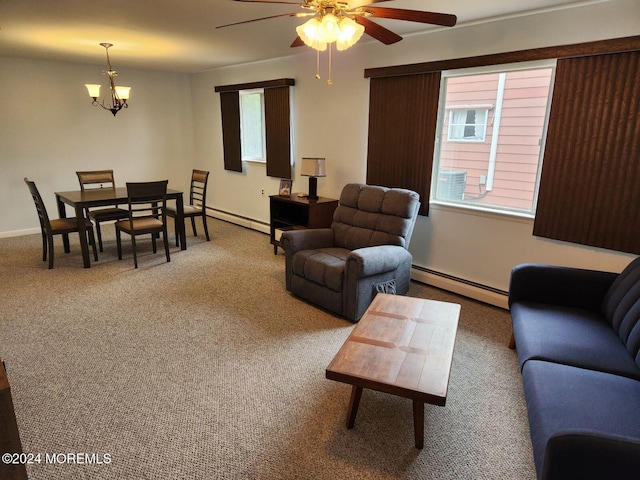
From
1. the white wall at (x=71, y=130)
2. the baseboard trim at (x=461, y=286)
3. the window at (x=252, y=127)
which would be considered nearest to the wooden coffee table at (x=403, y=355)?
the baseboard trim at (x=461, y=286)

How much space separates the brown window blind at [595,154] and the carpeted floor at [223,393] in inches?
38.3

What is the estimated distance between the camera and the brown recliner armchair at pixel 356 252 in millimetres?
3102

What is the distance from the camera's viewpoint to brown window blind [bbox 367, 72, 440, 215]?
12.0 feet

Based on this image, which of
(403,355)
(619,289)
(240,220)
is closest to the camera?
(403,355)

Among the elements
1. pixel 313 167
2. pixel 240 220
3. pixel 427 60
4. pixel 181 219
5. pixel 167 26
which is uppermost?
pixel 167 26

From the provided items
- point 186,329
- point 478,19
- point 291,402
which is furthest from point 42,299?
point 478,19

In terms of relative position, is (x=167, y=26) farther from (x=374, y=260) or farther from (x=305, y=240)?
(x=374, y=260)

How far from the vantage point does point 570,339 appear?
6.79 ft

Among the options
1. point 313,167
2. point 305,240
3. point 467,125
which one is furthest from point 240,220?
point 467,125

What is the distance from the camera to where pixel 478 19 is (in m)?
3.18

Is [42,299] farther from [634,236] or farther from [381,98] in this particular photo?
[634,236]

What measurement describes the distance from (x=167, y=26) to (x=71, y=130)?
329 cm

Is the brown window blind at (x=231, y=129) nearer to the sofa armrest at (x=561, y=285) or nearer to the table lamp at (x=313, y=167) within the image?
the table lamp at (x=313, y=167)

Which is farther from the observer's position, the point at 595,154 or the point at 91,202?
the point at 91,202
